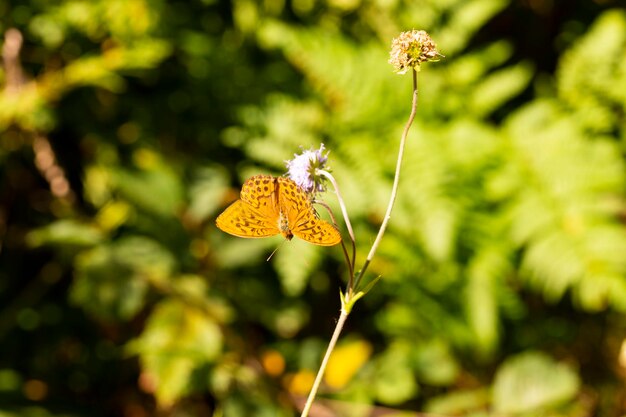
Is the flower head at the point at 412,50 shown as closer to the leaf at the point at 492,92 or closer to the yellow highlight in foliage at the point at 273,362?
the yellow highlight in foliage at the point at 273,362

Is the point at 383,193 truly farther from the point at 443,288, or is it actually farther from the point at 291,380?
the point at 291,380

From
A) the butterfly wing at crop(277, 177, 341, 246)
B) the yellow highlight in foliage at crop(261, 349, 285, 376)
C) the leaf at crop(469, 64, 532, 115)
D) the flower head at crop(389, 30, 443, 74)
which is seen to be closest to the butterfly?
the butterfly wing at crop(277, 177, 341, 246)

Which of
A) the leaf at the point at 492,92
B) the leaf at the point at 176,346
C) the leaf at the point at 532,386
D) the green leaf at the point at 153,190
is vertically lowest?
the leaf at the point at 176,346

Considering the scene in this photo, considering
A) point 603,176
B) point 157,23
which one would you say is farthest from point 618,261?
point 157,23

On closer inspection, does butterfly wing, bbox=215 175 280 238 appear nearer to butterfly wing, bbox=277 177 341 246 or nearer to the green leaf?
butterfly wing, bbox=277 177 341 246

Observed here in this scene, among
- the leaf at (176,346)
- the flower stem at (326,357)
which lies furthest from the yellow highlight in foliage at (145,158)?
the flower stem at (326,357)

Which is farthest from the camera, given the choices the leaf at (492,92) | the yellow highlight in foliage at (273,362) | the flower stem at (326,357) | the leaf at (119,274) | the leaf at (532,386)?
the leaf at (492,92)
